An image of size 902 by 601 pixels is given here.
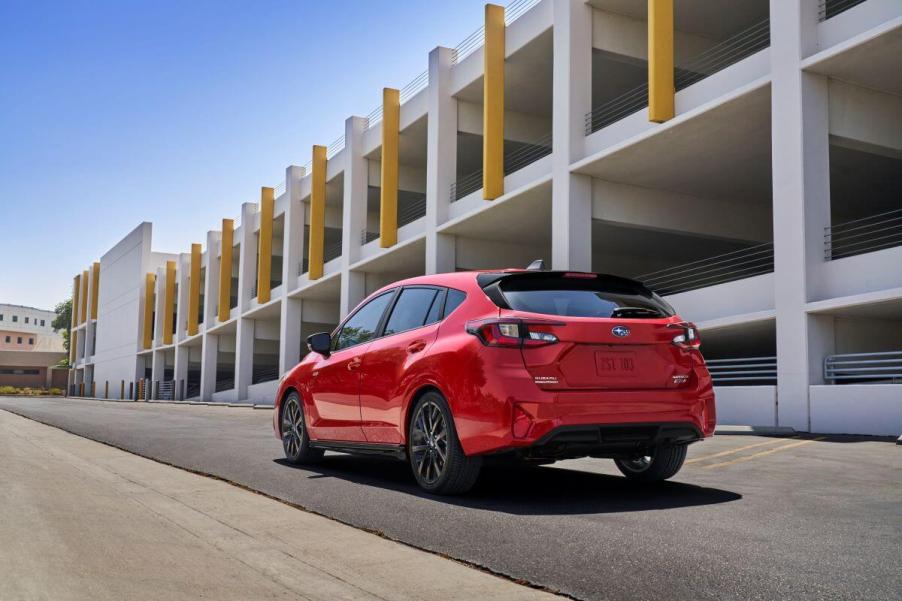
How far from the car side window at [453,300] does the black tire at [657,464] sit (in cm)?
195

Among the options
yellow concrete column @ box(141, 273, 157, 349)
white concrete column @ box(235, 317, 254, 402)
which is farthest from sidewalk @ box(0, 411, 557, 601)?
yellow concrete column @ box(141, 273, 157, 349)

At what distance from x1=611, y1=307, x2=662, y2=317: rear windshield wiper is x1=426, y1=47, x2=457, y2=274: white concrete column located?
21016mm

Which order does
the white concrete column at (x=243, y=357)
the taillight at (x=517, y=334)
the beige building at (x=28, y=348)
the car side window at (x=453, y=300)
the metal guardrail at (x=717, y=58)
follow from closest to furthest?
the taillight at (x=517, y=334) < the car side window at (x=453, y=300) < the metal guardrail at (x=717, y=58) < the white concrete column at (x=243, y=357) < the beige building at (x=28, y=348)

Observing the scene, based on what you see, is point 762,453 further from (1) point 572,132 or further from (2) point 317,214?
(2) point 317,214

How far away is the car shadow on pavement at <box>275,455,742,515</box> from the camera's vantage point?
591 centimetres

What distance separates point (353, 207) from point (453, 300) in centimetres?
2801

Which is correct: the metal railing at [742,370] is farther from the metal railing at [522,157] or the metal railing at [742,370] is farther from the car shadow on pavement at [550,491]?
the metal railing at [522,157]

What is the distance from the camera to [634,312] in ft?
20.7

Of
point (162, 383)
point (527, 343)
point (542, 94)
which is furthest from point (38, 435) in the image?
point (162, 383)

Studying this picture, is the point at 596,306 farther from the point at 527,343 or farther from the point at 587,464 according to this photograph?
the point at 587,464

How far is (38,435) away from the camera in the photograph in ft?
42.7

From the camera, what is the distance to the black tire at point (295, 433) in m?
8.72

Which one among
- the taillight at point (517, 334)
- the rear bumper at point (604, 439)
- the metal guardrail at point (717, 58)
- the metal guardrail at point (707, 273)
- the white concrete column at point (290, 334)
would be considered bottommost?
the rear bumper at point (604, 439)

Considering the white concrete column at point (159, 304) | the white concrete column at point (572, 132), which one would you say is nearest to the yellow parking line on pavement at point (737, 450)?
the white concrete column at point (572, 132)
